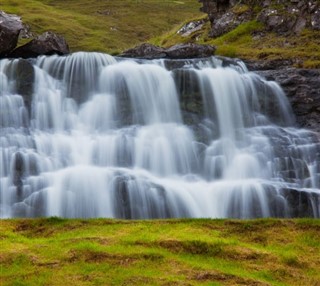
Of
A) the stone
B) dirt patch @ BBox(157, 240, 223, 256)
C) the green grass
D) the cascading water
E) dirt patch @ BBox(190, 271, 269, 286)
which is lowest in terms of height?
dirt patch @ BBox(190, 271, 269, 286)

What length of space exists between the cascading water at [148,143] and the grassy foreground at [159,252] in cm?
548

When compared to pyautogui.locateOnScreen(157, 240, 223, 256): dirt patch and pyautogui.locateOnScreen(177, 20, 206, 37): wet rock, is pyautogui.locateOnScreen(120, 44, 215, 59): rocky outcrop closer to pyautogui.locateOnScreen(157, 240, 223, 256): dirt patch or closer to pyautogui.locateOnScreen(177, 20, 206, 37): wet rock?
pyautogui.locateOnScreen(177, 20, 206, 37): wet rock

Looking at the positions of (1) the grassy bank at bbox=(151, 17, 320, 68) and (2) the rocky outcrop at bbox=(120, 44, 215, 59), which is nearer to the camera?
(1) the grassy bank at bbox=(151, 17, 320, 68)

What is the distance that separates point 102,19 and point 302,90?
11827 cm

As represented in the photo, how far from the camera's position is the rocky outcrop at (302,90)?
36.1m

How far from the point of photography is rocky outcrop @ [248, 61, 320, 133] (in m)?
36.1

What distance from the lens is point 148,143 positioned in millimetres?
31906

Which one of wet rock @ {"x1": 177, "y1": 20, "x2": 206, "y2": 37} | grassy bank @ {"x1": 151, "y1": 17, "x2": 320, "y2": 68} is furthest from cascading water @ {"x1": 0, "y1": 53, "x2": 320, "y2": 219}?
wet rock @ {"x1": 177, "y1": 20, "x2": 206, "y2": 37}

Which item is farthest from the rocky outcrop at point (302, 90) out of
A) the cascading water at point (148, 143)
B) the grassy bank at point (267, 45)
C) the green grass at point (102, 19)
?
the green grass at point (102, 19)

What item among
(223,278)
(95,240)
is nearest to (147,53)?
(95,240)

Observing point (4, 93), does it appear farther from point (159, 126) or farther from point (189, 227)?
point (189, 227)

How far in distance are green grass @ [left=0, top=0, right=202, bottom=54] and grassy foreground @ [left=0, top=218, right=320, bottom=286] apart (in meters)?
60.3

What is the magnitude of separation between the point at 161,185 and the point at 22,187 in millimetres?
7125

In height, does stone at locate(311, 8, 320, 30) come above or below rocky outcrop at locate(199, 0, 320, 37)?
below
